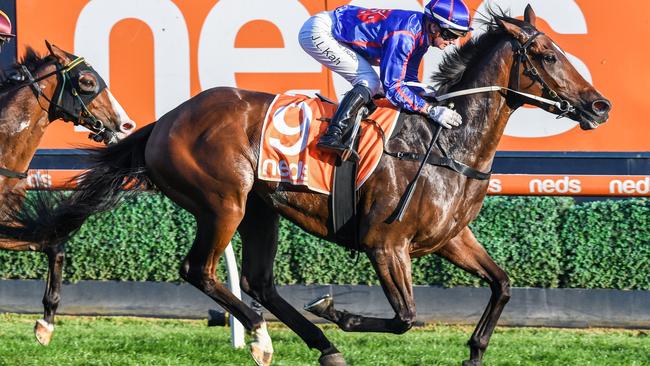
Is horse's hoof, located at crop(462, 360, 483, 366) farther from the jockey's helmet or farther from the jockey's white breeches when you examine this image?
the jockey's helmet

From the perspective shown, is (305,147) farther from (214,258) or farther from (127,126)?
(127,126)

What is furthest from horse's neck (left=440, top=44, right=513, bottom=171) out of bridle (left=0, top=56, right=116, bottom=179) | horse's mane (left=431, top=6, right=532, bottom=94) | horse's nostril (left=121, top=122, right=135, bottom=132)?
bridle (left=0, top=56, right=116, bottom=179)

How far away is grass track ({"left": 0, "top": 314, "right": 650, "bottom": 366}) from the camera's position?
570 cm

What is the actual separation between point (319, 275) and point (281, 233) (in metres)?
0.39

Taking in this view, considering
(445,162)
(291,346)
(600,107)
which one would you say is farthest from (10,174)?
(600,107)

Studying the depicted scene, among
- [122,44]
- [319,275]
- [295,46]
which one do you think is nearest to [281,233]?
[319,275]

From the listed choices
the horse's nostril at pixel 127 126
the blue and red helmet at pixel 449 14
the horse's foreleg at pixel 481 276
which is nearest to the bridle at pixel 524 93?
the blue and red helmet at pixel 449 14

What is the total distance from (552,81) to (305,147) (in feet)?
3.99

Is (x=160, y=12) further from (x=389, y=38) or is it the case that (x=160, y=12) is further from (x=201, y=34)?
(x=389, y=38)

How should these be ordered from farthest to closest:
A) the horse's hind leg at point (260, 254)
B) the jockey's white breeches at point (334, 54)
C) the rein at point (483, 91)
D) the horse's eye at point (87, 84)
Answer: the horse's eye at point (87, 84), the horse's hind leg at point (260, 254), the jockey's white breeches at point (334, 54), the rein at point (483, 91)

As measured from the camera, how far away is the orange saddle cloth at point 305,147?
521 cm

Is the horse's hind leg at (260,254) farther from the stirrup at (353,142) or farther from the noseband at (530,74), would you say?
the noseband at (530,74)

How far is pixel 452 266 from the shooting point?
7.29m

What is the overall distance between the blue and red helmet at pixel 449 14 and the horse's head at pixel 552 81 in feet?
0.83
